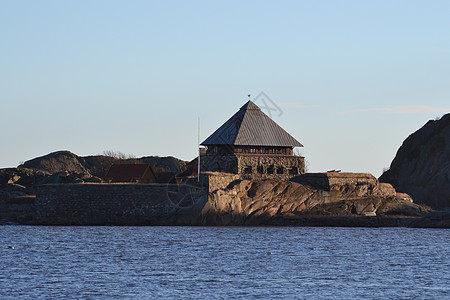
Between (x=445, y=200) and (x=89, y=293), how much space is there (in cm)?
8178

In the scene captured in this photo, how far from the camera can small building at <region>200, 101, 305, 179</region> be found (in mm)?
82312

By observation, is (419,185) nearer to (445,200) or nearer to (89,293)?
(445,200)

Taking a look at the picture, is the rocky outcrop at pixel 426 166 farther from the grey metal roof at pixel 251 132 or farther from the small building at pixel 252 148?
the grey metal roof at pixel 251 132

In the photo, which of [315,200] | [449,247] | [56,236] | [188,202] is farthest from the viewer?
[315,200]

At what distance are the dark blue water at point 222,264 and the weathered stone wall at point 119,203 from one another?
5243mm

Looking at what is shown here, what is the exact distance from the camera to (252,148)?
83.5m

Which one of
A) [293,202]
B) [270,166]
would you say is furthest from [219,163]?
[293,202]

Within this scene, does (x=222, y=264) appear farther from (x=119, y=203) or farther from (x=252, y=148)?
(x=252, y=148)

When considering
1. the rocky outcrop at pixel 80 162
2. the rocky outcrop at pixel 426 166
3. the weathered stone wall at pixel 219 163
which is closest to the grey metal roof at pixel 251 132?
the weathered stone wall at pixel 219 163

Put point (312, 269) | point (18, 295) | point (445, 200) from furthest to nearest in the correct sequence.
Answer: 1. point (445, 200)
2. point (312, 269)
3. point (18, 295)

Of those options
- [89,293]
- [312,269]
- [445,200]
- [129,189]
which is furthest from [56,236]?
[445,200]

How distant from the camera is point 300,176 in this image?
8331cm

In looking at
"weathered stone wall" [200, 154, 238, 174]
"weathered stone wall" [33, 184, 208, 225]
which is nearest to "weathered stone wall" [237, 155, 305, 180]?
"weathered stone wall" [200, 154, 238, 174]

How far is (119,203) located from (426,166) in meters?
55.9
